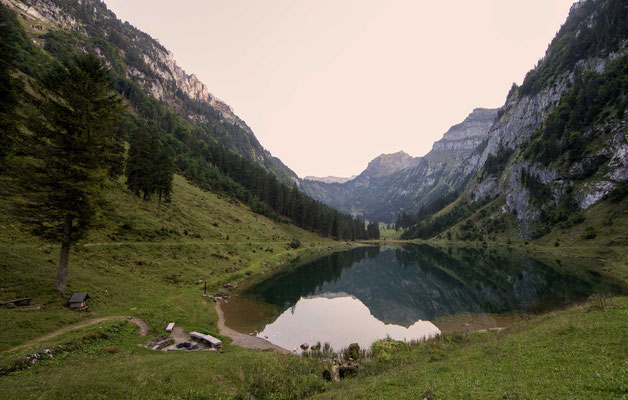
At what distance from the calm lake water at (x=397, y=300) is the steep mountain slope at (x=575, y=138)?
1637 inches

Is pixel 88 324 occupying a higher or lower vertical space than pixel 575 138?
lower

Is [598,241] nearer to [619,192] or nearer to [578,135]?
[619,192]

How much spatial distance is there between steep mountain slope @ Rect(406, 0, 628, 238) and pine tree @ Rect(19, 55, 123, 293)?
124 m

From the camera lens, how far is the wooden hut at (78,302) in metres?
22.7

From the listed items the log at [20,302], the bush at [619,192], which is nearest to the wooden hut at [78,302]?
the log at [20,302]

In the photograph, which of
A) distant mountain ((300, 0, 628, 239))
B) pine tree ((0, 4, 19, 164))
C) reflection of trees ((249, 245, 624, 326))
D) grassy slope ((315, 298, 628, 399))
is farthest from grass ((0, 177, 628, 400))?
distant mountain ((300, 0, 628, 239))

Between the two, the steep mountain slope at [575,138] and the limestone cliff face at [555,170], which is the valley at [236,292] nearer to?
the limestone cliff face at [555,170]

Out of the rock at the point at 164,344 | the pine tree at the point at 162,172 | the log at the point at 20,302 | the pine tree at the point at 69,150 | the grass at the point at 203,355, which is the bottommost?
the rock at the point at 164,344

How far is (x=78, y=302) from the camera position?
23.0 metres

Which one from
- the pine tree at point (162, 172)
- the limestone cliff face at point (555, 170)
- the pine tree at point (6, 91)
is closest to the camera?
the pine tree at point (6, 91)

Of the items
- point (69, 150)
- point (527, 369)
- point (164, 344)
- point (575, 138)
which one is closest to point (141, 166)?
point (69, 150)

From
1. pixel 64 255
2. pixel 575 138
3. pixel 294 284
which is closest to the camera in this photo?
pixel 64 255

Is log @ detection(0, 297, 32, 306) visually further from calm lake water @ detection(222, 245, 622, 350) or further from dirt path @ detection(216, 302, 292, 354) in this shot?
calm lake water @ detection(222, 245, 622, 350)

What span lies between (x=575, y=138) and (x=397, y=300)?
385 ft
